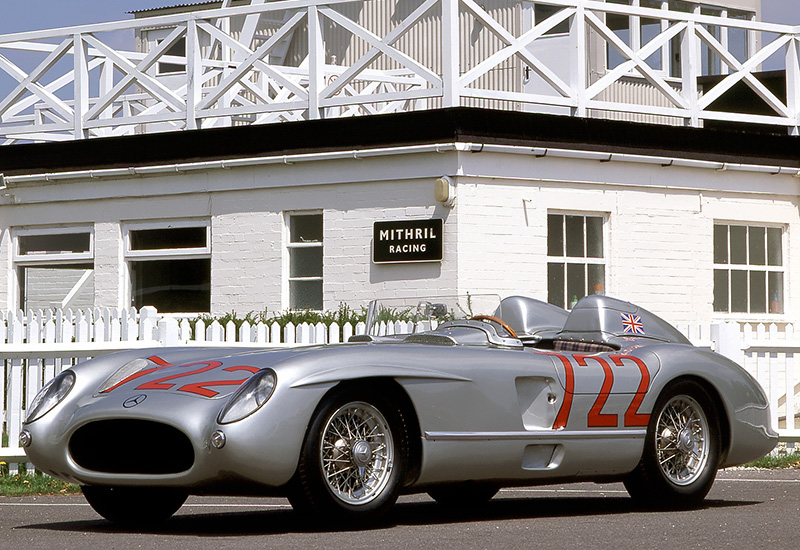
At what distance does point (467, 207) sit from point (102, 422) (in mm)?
7509

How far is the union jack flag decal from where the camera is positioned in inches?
327

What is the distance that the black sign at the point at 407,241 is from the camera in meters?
13.9

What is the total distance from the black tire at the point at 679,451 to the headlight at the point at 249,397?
7.58 feet

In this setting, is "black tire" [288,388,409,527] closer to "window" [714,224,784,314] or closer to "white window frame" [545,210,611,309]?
"white window frame" [545,210,611,309]

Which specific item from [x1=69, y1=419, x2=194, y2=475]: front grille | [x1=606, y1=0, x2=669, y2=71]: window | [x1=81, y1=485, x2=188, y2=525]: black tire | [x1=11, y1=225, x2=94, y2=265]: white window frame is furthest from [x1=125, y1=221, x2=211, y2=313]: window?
[x1=606, y1=0, x2=669, y2=71]: window

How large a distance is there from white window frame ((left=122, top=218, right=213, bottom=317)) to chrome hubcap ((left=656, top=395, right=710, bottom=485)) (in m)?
8.37

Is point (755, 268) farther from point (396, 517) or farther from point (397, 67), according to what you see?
point (396, 517)

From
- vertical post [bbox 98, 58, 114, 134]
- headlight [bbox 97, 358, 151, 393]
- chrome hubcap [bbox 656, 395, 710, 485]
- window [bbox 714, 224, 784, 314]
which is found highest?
vertical post [bbox 98, 58, 114, 134]

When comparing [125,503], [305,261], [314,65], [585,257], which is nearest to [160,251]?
[305,261]

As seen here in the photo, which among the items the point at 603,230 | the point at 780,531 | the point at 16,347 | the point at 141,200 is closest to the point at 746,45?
the point at 603,230

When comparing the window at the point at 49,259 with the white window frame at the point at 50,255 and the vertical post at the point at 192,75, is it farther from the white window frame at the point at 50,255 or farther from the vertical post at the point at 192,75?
the vertical post at the point at 192,75

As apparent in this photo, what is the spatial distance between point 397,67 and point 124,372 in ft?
47.3

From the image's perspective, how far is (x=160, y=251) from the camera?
15.6 metres

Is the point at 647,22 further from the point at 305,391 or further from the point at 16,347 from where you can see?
the point at 305,391
